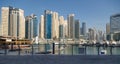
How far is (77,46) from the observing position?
34.8m

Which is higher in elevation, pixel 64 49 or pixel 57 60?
pixel 64 49

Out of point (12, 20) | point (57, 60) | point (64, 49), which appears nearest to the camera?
point (57, 60)

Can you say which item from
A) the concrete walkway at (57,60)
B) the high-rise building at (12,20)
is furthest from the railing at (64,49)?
the high-rise building at (12,20)

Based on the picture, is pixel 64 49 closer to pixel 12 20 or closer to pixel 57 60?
pixel 57 60

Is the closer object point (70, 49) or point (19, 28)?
point (70, 49)

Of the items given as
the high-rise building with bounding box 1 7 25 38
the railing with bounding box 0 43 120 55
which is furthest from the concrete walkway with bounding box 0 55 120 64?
the high-rise building with bounding box 1 7 25 38

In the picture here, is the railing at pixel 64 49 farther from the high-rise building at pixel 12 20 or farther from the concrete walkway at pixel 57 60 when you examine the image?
the high-rise building at pixel 12 20

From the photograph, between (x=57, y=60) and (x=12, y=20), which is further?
(x=12, y=20)

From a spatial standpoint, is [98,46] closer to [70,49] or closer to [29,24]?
[70,49]

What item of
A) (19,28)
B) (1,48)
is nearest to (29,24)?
(19,28)

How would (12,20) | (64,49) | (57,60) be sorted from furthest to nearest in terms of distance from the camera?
(12,20) → (64,49) → (57,60)

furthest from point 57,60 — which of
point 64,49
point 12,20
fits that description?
point 12,20

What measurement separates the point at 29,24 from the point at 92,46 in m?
124

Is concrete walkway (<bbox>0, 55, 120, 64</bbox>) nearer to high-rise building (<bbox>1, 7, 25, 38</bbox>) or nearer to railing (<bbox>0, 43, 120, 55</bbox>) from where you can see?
railing (<bbox>0, 43, 120, 55</bbox>)
